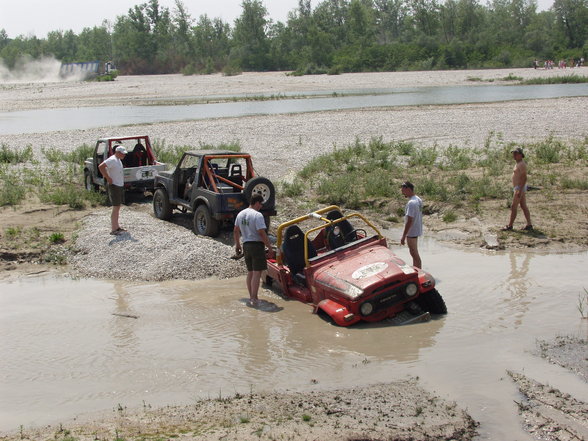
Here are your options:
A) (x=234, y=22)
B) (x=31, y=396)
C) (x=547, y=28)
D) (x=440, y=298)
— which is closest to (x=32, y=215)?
(x=31, y=396)

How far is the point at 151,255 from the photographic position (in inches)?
468

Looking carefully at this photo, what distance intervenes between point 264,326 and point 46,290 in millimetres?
3954

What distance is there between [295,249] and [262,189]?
2.77 metres

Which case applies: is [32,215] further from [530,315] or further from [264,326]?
[530,315]

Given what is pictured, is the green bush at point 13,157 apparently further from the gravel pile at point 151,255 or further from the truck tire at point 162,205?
the gravel pile at point 151,255

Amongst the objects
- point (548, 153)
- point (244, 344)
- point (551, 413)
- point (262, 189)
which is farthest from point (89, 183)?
point (551, 413)

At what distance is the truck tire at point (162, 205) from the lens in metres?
14.0

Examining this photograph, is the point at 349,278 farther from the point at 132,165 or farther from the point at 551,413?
the point at 132,165

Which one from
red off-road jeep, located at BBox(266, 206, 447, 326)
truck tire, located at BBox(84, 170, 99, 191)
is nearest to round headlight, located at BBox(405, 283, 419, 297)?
red off-road jeep, located at BBox(266, 206, 447, 326)

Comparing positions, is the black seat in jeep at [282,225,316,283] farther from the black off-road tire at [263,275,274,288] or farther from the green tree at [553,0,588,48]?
the green tree at [553,0,588,48]

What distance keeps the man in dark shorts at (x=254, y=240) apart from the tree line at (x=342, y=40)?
2752 inches

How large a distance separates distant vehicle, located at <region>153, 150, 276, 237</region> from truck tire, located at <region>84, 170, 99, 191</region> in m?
3.07

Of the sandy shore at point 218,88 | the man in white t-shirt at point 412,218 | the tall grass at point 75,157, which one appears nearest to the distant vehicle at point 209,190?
the man in white t-shirt at point 412,218

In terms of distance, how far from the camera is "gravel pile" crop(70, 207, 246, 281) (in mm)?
11328
